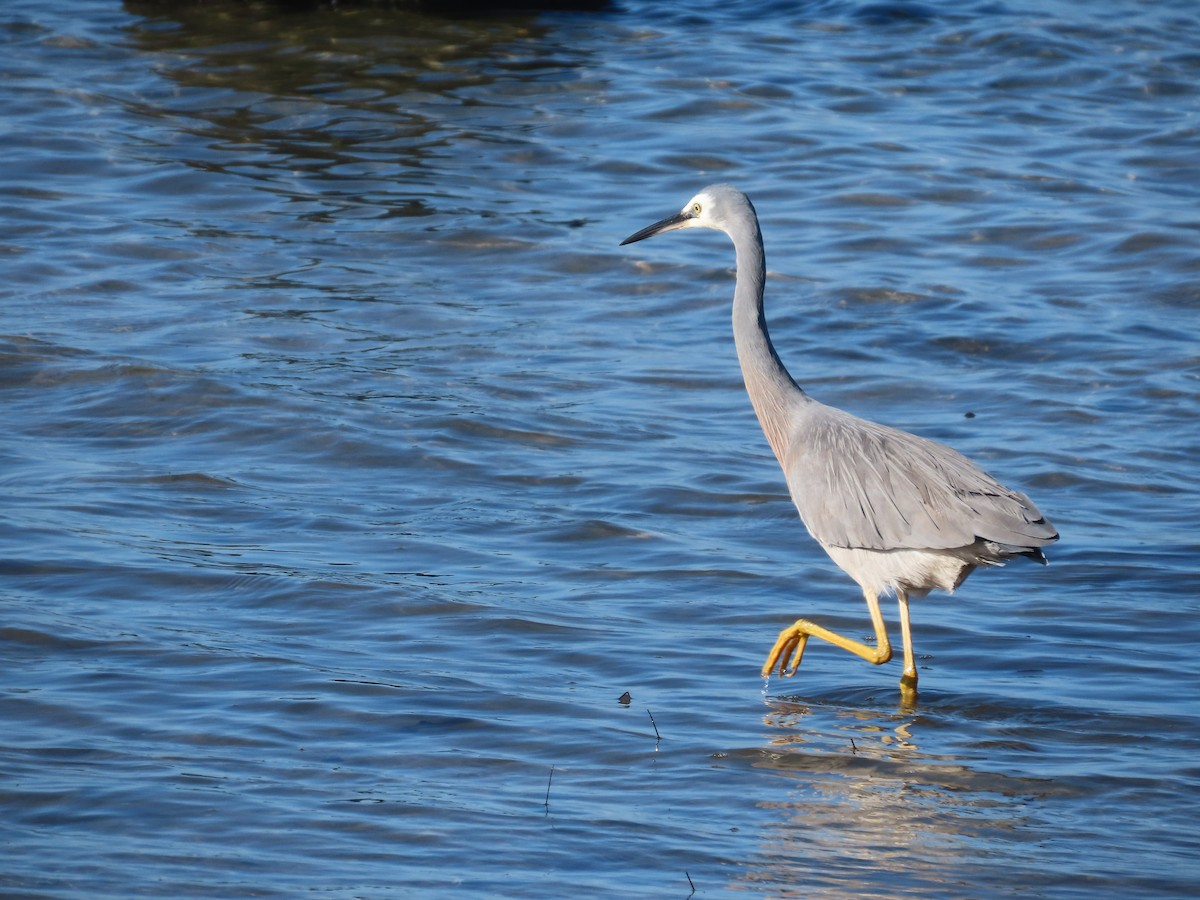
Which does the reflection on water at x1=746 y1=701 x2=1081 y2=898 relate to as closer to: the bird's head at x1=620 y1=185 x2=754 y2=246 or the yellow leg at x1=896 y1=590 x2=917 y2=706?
the yellow leg at x1=896 y1=590 x2=917 y2=706

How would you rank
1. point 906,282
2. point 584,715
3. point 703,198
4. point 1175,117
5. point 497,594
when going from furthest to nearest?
point 1175,117
point 906,282
point 703,198
point 497,594
point 584,715

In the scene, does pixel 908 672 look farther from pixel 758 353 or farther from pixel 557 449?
pixel 557 449

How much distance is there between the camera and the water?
5.37 metres

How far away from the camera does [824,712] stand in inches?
257

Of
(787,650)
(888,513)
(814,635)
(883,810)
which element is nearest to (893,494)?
(888,513)

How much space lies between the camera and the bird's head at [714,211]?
25.2 ft

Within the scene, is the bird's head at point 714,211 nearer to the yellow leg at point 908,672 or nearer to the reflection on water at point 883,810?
the yellow leg at point 908,672

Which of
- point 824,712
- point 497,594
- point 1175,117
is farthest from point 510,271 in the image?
point 1175,117

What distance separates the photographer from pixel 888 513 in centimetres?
662

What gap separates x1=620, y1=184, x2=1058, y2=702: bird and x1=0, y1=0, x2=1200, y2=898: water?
1.00 feet

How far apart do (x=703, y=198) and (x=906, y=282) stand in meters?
4.32

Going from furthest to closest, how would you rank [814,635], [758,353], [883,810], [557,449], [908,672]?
1. [557,449]
2. [758,353]
3. [814,635]
4. [908,672]
5. [883,810]

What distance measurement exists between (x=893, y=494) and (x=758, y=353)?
1074 millimetres

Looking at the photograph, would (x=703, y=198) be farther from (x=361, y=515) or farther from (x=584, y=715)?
(x=584, y=715)
